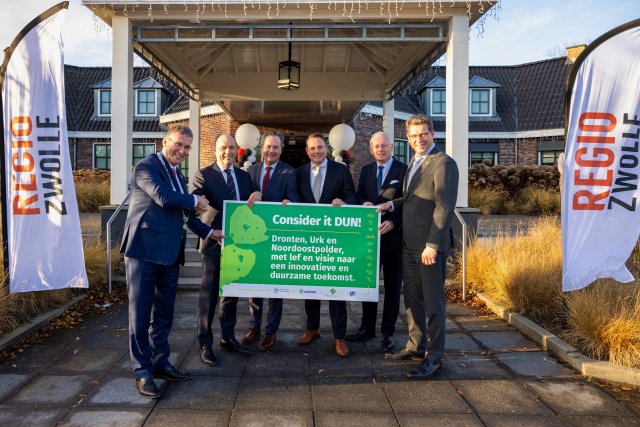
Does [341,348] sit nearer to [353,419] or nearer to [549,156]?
[353,419]

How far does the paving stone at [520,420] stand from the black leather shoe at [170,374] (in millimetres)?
2190

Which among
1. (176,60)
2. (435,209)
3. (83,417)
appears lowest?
(83,417)

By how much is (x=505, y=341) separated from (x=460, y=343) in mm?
459

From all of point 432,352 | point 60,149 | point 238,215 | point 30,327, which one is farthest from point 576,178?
point 30,327

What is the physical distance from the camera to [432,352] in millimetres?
3949

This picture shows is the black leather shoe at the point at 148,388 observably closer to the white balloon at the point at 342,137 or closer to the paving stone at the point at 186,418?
the paving stone at the point at 186,418

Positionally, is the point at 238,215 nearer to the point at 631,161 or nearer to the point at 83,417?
the point at 83,417

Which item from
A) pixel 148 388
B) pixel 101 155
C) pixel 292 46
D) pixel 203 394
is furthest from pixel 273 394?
pixel 101 155

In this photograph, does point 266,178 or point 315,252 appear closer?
point 315,252

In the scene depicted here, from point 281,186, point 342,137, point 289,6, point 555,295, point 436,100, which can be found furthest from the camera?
point 436,100

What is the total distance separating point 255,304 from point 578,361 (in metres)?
2.83

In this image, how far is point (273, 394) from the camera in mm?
3533

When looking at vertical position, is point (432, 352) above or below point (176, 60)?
below

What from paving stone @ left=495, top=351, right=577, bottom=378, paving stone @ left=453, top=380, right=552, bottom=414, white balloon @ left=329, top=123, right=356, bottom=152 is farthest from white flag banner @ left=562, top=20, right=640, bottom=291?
white balloon @ left=329, top=123, right=356, bottom=152
